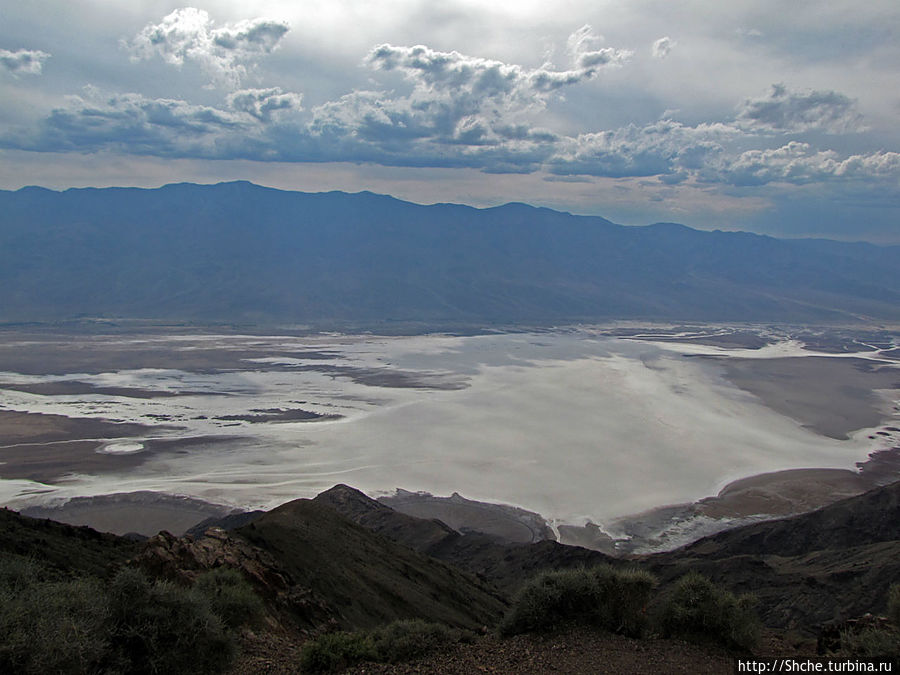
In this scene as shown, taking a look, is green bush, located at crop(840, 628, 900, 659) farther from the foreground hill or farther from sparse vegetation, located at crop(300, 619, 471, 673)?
sparse vegetation, located at crop(300, 619, 471, 673)

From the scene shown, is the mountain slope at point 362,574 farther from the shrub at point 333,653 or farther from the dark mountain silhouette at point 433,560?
the shrub at point 333,653

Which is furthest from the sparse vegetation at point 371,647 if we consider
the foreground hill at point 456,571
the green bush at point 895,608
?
the green bush at point 895,608

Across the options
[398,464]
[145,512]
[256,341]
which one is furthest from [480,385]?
[256,341]

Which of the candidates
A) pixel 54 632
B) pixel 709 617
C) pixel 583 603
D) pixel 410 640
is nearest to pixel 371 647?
pixel 410 640

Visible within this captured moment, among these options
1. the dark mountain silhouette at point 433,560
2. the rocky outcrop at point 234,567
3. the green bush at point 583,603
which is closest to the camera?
the green bush at point 583,603

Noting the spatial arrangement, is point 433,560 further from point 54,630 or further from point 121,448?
point 121,448
